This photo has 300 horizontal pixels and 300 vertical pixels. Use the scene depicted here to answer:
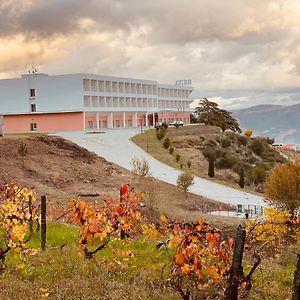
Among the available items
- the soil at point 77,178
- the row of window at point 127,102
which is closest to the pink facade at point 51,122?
the row of window at point 127,102

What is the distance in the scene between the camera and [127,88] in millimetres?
78125

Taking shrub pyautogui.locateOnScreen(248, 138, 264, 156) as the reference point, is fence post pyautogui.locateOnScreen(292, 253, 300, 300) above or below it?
above

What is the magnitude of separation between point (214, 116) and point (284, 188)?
191ft

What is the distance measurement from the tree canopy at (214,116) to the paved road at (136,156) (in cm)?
2422

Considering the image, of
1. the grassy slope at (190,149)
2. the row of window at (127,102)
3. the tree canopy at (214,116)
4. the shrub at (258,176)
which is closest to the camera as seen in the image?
the grassy slope at (190,149)

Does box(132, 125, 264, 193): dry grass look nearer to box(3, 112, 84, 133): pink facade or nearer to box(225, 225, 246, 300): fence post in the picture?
box(3, 112, 84, 133): pink facade

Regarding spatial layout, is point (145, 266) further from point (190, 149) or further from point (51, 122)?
point (51, 122)

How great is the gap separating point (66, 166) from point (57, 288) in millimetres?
28731

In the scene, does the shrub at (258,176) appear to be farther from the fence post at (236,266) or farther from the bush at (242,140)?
the fence post at (236,266)

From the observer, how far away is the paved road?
113ft

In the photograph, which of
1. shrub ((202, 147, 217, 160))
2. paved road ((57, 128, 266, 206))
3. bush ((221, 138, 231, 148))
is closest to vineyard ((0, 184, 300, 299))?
paved road ((57, 128, 266, 206))

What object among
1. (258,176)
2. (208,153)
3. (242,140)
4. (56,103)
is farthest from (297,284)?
(242,140)

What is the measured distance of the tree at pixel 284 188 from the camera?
1088 inches

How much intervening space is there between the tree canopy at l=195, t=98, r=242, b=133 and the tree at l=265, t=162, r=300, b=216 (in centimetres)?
5405
